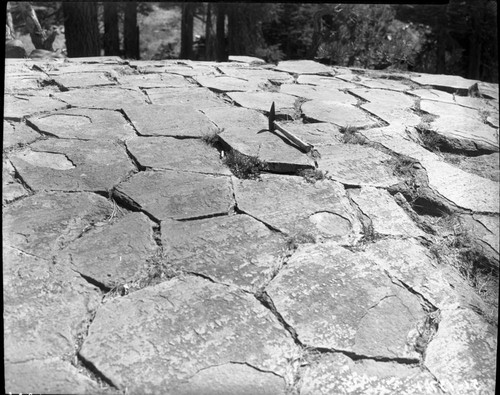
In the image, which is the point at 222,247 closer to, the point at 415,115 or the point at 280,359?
the point at 280,359

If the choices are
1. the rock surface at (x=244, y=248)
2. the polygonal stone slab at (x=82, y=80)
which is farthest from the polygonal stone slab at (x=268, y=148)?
the polygonal stone slab at (x=82, y=80)

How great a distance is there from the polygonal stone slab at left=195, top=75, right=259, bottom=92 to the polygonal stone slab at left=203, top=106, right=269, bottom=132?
58 centimetres

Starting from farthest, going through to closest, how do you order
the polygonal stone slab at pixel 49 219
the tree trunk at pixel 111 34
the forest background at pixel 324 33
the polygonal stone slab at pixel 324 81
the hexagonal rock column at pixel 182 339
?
the tree trunk at pixel 111 34 < the forest background at pixel 324 33 < the polygonal stone slab at pixel 324 81 < the polygonal stone slab at pixel 49 219 < the hexagonal rock column at pixel 182 339

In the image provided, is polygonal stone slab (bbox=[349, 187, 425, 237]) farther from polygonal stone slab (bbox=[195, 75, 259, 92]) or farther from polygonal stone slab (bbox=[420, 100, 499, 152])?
polygonal stone slab (bbox=[195, 75, 259, 92])

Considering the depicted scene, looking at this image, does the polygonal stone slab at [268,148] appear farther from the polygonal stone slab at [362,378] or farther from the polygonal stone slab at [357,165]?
the polygonal stone slab at [362,378]

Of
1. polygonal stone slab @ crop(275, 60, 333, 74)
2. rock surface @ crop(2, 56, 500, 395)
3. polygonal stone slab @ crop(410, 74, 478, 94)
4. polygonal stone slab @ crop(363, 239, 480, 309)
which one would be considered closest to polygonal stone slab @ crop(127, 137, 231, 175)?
rock surface @ crop(2, 56, 500, 395)

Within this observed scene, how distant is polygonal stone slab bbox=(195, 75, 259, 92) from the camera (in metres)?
4.50

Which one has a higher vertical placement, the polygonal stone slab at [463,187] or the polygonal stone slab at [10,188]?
the polygonal stone slab at [10,188]

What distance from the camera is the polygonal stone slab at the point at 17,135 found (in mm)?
3089

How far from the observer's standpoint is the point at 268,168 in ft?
9.76

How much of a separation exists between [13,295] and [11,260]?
23cm

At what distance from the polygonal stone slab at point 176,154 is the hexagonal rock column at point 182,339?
107 cm

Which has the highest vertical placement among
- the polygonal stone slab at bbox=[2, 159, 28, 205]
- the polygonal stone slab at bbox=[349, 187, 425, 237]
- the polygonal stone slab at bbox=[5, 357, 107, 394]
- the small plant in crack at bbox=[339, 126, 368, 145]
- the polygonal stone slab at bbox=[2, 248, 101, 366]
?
the small plant in crack at bbox=[339, 126, 368, 145]

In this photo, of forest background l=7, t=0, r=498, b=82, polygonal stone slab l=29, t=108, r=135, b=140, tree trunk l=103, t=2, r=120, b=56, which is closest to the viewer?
polygonal stone slab l=29, t=108, r=135, b=140
